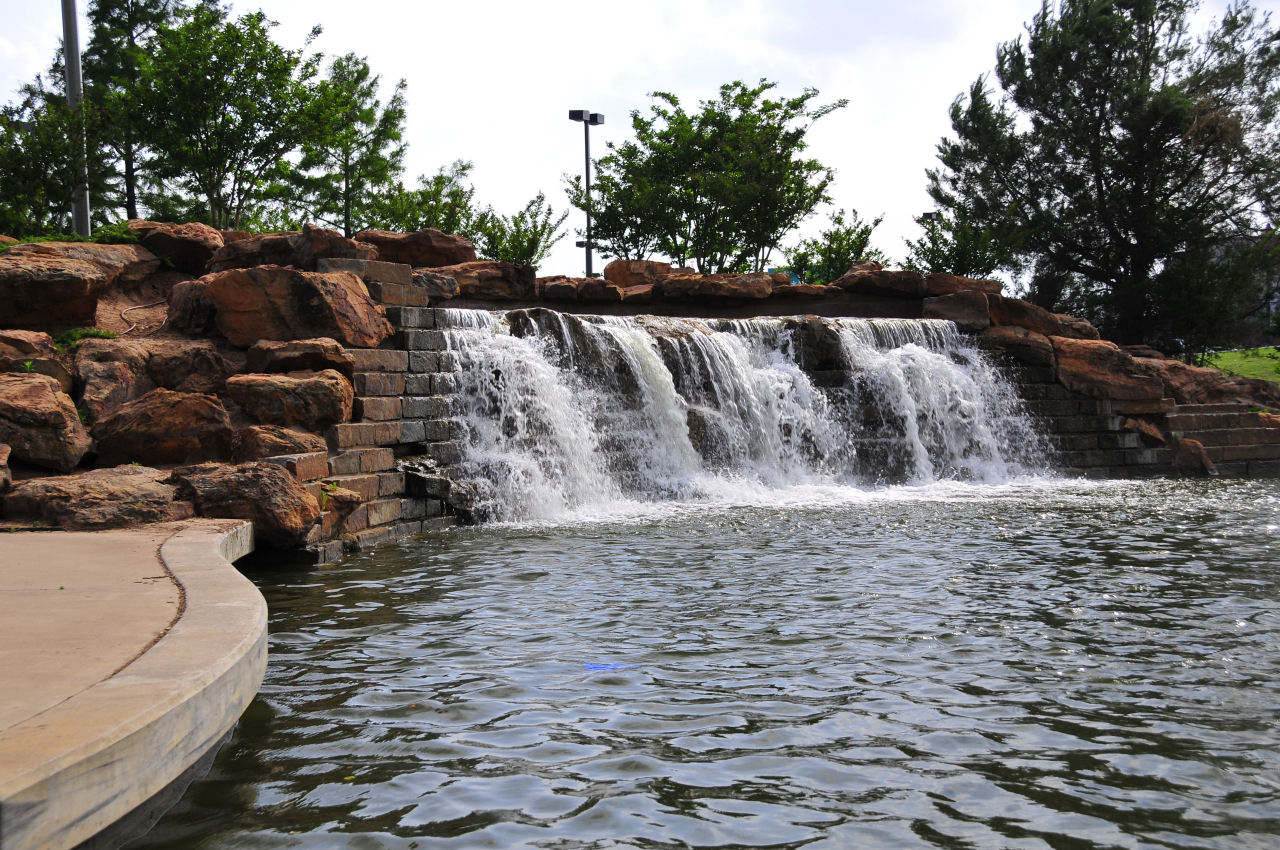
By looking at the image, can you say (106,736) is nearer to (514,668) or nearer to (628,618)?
(514,668)

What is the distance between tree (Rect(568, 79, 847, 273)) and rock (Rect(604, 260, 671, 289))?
5.02 meters

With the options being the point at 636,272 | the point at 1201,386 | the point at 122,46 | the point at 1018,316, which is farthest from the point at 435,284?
the point at 122,46

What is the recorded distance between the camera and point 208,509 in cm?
762

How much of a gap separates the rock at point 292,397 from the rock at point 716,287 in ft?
30.2

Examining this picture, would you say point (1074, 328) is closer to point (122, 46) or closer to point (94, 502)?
point (94, 502)

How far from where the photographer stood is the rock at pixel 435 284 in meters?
12.0

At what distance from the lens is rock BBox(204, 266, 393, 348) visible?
402 inches

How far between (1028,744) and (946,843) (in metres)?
0.98

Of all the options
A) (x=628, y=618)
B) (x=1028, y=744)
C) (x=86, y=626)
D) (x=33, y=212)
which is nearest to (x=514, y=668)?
(x=628, y=618)

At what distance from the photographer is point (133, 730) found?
279 cm

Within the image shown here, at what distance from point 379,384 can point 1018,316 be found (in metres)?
12.6

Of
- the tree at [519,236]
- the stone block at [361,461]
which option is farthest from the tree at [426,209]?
the stone block at [361,461]

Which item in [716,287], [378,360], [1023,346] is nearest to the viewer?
[378,360]

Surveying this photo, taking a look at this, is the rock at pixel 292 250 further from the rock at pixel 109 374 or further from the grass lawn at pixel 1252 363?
the grass lawn at pixel 1252 363
